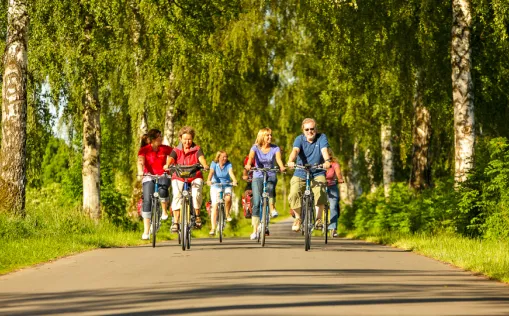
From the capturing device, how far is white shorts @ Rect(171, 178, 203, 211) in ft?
66.4

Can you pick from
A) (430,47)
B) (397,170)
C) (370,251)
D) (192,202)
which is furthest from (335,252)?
(397,170)

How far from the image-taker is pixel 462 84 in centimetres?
2412

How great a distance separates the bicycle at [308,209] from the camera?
19.1 meters

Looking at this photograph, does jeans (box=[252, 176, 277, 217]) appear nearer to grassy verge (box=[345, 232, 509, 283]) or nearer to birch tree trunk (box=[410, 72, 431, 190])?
grassy verge (box=[345, 232, 509, 283])

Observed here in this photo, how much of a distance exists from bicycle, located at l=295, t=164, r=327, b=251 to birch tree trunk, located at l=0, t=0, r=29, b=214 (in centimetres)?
620

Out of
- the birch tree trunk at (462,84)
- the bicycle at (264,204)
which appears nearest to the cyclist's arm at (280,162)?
the bicycle at (264,204)

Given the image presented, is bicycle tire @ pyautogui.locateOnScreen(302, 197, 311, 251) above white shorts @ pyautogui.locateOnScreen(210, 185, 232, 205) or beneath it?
beneath

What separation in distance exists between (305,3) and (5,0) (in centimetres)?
816

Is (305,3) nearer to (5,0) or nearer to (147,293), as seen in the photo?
(5,0)

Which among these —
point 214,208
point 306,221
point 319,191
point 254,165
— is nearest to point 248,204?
point 254,165

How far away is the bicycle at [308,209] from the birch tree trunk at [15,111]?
6203 mm

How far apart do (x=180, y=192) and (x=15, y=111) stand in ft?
14.3

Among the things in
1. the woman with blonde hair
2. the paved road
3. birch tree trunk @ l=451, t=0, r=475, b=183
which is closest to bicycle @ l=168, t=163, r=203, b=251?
the paved road

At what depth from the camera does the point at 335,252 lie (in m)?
19.2
